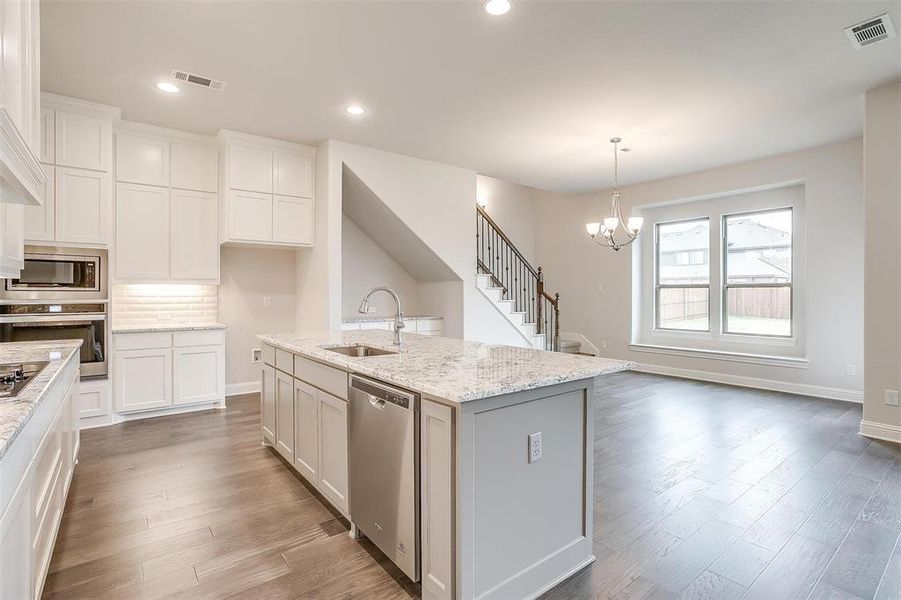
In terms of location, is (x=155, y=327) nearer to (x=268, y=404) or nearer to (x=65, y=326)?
(x=65, y=326)

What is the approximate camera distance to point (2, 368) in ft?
6.78

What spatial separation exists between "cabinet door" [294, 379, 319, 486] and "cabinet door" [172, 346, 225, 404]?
90.8 inches

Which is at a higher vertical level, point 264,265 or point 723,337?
point 264,265

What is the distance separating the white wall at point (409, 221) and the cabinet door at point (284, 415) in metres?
1.78

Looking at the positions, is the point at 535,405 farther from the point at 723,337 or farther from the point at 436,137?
the point at 723,337

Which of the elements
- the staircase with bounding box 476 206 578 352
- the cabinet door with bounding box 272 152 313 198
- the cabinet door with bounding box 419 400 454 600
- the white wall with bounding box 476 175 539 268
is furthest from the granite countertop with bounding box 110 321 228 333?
the white wall with bounding box 476 175 539 268

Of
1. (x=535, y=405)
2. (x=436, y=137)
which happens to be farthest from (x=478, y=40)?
(x=535, y=405)

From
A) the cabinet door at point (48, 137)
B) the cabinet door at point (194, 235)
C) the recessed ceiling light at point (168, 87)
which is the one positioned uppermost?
the recessed ceiling light at point (168, 87)

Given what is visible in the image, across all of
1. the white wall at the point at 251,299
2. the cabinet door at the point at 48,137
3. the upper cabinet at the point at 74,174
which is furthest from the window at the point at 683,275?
the cabinet door at the point at 48,137

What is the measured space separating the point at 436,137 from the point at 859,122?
427 centimetres

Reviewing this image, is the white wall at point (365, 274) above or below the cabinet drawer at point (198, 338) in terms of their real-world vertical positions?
above

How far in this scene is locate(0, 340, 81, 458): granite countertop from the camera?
122cm

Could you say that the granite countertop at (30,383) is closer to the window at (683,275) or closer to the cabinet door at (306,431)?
the cabinet door at (306,431)

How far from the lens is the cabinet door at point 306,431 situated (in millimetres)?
2697
